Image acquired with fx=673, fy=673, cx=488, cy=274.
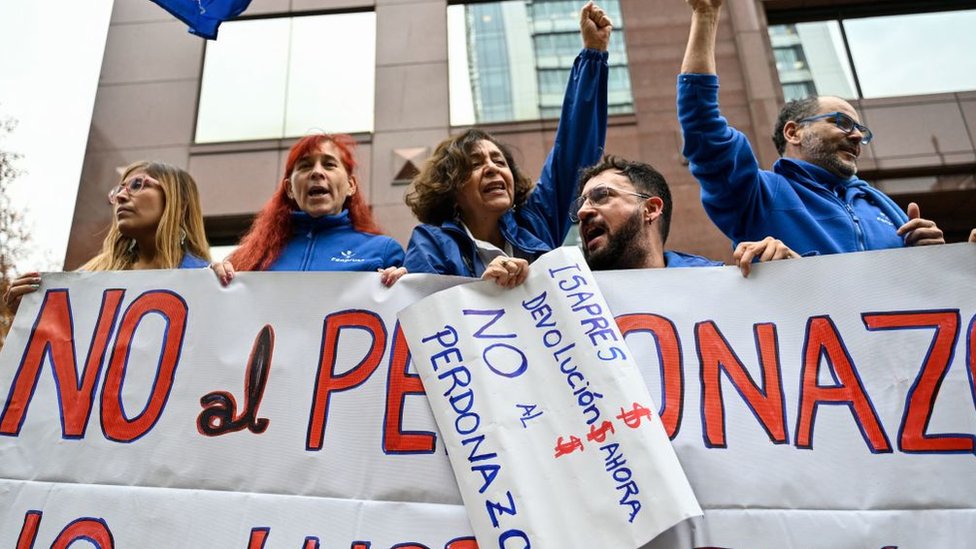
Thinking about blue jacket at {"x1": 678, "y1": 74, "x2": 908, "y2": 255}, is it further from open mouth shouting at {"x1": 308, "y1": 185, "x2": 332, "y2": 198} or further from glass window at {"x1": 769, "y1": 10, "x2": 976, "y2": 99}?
glass window at {"x1": 769, "y1": 10, "x2": 976, "y2": 99}

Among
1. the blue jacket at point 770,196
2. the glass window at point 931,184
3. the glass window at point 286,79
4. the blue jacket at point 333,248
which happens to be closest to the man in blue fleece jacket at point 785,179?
the blue jacket at point 770,196

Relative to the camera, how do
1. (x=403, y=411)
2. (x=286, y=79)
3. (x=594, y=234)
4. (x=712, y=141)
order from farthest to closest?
1. (x=286, y=79)
2. (x=712, y=141)
3. (x=594, y=234)
4. (x=403, y=411)

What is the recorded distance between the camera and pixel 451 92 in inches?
290

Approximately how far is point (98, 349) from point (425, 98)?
5.56 metres

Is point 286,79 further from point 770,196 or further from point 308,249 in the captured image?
point 770,196

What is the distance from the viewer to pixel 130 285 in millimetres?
2283

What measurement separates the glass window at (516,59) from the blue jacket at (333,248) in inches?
184

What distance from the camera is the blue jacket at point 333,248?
2.64m

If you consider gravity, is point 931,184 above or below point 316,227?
above

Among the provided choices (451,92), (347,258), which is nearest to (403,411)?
(347,258)

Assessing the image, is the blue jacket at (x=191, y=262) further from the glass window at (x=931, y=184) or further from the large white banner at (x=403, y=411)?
the glass window at (x=931, y=184)

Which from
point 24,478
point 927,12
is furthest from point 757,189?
point 927,12

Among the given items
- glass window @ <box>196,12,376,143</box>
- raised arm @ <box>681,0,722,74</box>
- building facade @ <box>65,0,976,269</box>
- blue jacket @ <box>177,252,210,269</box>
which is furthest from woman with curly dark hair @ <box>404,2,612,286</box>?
glass window @ <box>196,12,376,143</box>

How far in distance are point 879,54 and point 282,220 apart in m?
7.67
